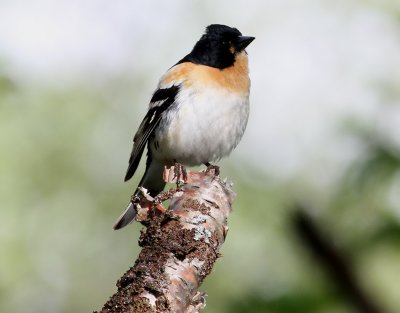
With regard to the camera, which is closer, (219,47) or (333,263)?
(333,263)

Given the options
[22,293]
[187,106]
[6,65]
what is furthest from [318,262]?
[22,293]

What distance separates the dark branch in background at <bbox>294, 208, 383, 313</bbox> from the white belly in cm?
456

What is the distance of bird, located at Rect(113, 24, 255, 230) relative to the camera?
247 inches

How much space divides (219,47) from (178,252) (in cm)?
408

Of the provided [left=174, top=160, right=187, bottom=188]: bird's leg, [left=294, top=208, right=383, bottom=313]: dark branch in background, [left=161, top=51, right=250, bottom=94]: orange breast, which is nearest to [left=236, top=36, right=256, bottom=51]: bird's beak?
[left=161, top=51, right=250, bottom=94]: orange breast

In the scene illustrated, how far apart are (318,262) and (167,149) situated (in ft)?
15.9

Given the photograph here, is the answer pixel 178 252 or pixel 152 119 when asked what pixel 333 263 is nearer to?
pixel 178 252

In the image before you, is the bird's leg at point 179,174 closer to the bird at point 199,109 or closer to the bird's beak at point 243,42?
the bird at point 199,109

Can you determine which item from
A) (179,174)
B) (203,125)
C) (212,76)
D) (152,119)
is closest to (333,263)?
(179,174)

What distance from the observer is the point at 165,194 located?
347 centimetres

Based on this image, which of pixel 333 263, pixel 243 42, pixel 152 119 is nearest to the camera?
pixel 333 263

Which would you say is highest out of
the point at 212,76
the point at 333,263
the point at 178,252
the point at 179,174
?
the point at 212,76

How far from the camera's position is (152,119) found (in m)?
6.57

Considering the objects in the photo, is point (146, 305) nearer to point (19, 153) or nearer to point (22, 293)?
point (22, 293)
